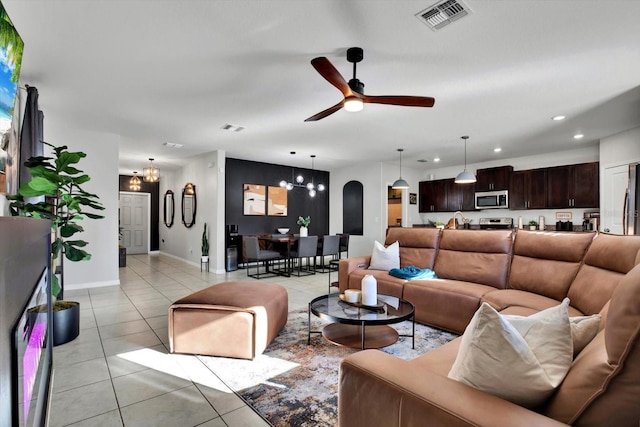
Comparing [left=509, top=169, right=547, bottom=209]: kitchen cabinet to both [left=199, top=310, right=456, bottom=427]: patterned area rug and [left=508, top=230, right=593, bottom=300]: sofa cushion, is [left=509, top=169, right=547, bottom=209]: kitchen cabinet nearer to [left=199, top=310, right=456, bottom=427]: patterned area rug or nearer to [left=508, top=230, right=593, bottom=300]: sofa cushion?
[left=508, top=230, right=593, bottom=300]: sofa cushion

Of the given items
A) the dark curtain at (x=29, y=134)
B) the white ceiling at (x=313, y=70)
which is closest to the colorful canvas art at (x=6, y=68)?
the white ceiling at (x=313, y=70)

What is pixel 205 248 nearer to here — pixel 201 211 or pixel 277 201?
pixel 201 211

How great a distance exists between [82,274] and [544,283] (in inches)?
242

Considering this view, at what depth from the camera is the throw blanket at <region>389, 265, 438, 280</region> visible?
3.51m

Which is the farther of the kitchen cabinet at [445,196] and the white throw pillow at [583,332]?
the kitchen cabinet at [445,196]

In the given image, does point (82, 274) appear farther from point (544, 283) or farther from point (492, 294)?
point (544, 283)

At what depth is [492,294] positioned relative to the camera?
2.79m

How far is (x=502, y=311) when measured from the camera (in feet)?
8.13

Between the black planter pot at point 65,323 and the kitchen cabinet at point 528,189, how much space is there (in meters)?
7.70

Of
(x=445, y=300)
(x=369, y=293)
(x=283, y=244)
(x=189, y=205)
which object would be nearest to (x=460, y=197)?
(x=283, y=244)

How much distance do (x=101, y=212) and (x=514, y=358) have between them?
19.3ft

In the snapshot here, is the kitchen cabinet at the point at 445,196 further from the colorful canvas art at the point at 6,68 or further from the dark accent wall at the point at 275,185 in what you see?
the colorful canvas art at the point at 6,68

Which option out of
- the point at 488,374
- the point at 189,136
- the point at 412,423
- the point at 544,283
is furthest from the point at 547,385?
the point at 189,136

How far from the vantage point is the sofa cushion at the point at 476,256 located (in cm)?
323
